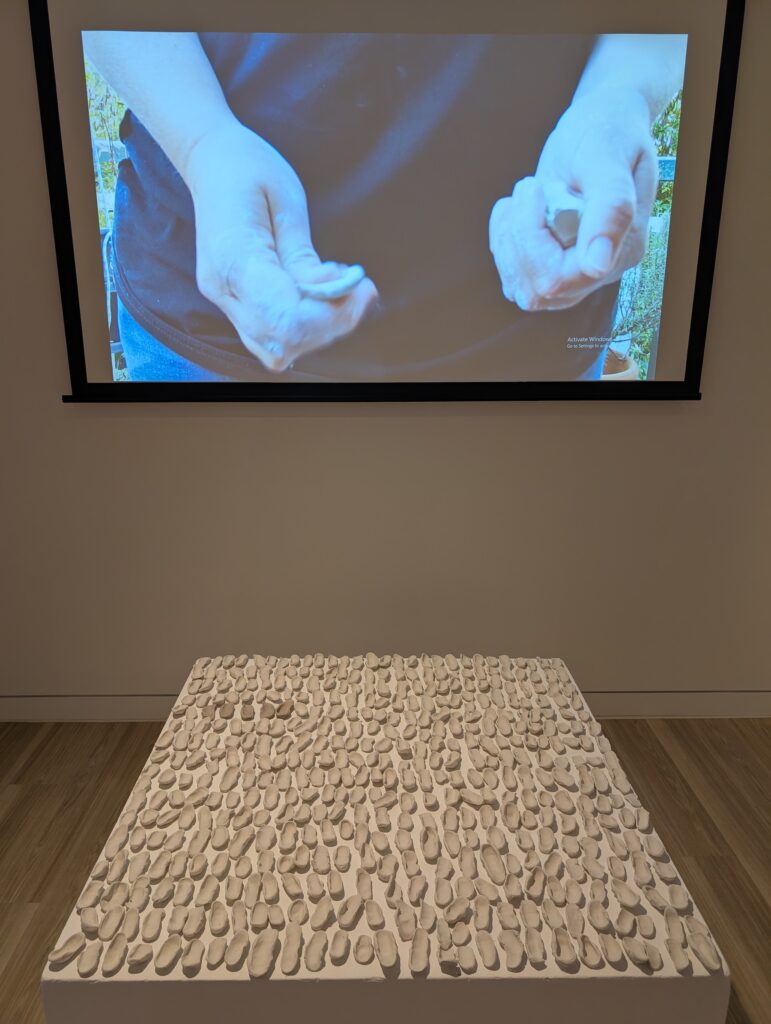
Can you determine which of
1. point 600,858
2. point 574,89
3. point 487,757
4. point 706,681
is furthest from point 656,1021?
point 574,89

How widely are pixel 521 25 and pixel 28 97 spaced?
1.39m

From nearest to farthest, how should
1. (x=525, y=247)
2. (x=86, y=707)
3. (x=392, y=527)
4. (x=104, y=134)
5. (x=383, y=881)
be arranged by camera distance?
(x=383, y=881), (x=104, y=134), (x=525, y=247), (x=392, y=527), (x=86, y=707)

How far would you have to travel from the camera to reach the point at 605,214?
7.31ft

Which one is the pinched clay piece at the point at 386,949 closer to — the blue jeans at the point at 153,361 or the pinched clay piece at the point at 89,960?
the pinched clay piece at the point at 89,960

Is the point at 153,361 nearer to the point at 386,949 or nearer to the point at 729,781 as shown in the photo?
the point at 386,949

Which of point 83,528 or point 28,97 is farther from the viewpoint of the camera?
point 83,528

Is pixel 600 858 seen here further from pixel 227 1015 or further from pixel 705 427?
pixel 705 427

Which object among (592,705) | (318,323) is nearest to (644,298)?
(318,323)

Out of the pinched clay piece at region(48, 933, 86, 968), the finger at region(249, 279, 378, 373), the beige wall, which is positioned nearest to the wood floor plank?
the beige wall

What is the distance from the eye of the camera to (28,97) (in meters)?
2.12

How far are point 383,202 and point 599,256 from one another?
663 mm

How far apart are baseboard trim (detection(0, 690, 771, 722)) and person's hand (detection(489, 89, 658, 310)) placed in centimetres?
137

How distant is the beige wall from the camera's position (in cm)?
237

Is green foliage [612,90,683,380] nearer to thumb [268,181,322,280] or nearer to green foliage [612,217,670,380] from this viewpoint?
green foliage [612,217,670,380]
